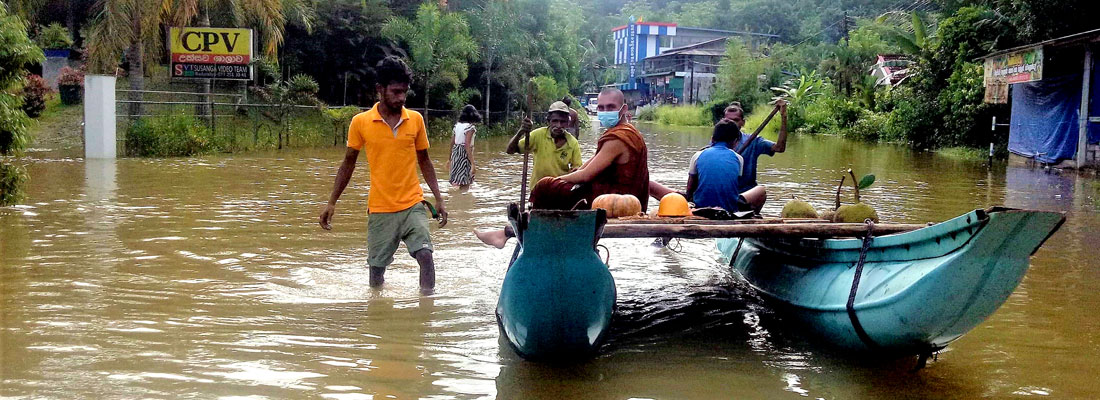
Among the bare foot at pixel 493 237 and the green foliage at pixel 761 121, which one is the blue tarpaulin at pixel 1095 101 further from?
the green foliage at pixel 761 121

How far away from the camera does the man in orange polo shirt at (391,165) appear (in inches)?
229

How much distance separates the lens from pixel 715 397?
4715 mm

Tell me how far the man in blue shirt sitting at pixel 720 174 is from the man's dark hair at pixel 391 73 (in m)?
2.51

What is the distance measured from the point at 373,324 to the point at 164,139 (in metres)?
16.0

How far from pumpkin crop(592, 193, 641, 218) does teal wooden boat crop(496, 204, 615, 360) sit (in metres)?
0.97

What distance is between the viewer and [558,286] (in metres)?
4.62

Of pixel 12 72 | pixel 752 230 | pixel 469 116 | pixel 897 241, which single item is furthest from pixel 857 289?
pixel 12 72

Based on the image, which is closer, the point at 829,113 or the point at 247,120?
the point at 247,120

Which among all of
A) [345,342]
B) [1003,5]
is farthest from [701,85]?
[345,342]

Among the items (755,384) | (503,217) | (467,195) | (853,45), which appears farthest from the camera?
(853,45)

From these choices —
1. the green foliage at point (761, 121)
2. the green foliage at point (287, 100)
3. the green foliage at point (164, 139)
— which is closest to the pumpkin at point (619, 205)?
the green foliage at point (164, 139)

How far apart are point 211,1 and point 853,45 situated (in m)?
33.9

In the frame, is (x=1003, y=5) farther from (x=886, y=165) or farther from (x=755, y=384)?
(x=755, y=384)

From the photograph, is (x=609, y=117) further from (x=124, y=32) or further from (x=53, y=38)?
(x=53, y=38)
